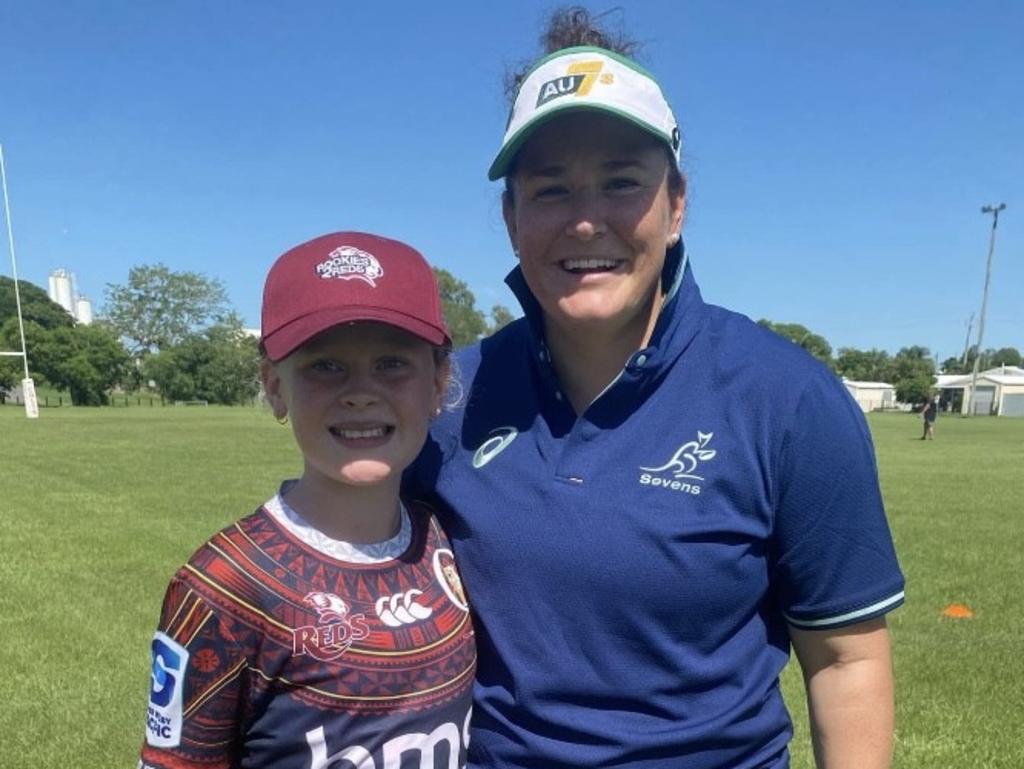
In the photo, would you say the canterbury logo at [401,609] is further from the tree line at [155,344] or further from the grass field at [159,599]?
the tree line at [155,344]

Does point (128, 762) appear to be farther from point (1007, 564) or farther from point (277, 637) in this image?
point (1007, 564)

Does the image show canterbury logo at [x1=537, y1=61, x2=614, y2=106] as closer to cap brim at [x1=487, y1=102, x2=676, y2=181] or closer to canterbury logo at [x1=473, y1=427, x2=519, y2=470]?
cap brim at [x1=487, y1=102, x2=676, y2=181]

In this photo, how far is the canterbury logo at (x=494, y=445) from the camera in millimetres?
2174

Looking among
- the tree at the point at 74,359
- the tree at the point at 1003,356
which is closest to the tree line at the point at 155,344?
the tree at the point at 74,359

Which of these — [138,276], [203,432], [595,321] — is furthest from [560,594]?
[138,276]

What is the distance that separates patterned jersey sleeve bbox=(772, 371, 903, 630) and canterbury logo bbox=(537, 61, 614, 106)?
79cm

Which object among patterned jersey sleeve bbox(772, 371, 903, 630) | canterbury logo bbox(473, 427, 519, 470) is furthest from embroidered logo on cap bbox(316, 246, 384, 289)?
patterned jersey sleeve bbox(772, 371, 903, 630)

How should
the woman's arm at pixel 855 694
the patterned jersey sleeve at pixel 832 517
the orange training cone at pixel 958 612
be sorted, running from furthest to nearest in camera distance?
the orange training cone at pixel 958 612 < the woman's arm at pixel 855 694 < the patterned jersey sleeve at pixel 832 517

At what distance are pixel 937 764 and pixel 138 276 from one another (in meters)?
100

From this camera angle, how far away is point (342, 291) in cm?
197

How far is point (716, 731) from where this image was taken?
76.0 inches

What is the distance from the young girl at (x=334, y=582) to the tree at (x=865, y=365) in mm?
113764

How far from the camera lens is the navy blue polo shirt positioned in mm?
1897

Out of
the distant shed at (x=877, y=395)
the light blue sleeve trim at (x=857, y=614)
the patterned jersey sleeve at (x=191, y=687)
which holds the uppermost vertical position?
the distant shed at (x=877, y=395)
